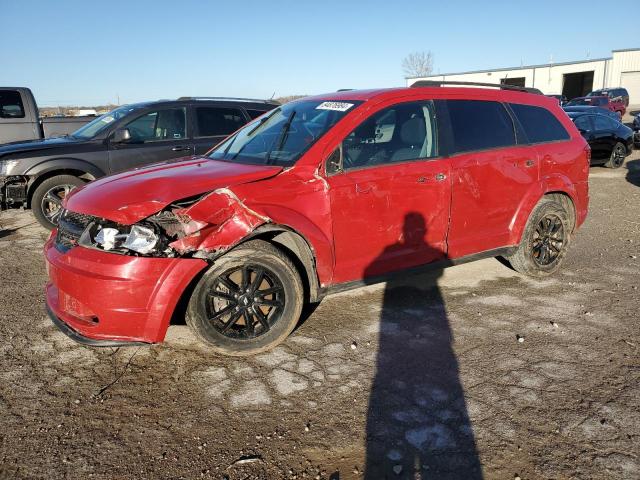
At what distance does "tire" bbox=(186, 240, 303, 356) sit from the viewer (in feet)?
10.8

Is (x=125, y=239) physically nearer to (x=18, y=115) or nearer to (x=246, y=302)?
(x=246, y=302)

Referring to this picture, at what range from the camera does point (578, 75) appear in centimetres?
5216

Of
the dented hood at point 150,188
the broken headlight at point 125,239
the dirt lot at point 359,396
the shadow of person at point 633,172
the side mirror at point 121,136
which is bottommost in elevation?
the dirt lot at point 359,396

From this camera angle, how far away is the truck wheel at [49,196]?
6949 mm

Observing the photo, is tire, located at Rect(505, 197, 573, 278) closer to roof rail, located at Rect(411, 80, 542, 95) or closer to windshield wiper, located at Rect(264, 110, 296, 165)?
roof rail, located at Rect(411, 80, 542, 95)

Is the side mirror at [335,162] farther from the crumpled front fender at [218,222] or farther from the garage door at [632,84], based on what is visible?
the garage door at [632,84]

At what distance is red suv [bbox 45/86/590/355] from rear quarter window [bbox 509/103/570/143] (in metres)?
0.02

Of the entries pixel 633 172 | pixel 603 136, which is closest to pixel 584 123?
pixel 603 136

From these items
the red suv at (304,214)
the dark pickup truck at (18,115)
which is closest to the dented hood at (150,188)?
the red suv at (304,214)

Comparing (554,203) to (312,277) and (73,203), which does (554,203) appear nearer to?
(312,277)

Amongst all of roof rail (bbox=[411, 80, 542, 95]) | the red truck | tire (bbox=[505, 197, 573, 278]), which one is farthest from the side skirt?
the red truck

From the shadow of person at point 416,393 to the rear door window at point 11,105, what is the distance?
8.98m

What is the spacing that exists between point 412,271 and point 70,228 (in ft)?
8.69

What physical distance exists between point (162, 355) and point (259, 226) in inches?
47.5
